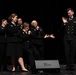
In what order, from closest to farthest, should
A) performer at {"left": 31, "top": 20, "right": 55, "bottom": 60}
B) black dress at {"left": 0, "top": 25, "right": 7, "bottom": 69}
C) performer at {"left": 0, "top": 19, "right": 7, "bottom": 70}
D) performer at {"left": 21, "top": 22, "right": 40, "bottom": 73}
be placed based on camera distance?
performer at {"left": 21, "top": 22, "right": 40, "bottom": 73} < performer at {"left": 0, "top": 19, "right": 7, "bottom": 70} < black dress at {"left": 0, "top": 25, "right": 7, "bottom": 69} < performer at {"left": 31, "top": 20, "right": 55, "bottom": 60}

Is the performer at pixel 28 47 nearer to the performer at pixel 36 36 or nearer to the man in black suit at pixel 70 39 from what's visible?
the performer at pixel 36 36

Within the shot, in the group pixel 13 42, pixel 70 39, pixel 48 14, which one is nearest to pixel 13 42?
pixel 13 42

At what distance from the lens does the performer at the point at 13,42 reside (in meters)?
12.2

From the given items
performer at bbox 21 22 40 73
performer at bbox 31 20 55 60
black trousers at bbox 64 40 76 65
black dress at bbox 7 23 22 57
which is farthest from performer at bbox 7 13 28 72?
black trousers at bbox 64 40 76 65

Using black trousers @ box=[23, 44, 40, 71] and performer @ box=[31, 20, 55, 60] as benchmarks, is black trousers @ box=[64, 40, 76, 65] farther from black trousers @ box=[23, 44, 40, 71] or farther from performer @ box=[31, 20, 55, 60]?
black trousers @ box=[23, 44, 40, 71]

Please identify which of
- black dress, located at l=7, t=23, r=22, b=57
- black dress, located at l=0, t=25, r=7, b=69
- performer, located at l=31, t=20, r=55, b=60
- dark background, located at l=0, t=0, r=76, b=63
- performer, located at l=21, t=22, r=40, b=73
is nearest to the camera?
black dress, located at l=7, t=23, r=22, b=57

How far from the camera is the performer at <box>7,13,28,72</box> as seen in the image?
1216 cm

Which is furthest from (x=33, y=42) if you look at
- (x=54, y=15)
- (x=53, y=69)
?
(x=54, y=15)

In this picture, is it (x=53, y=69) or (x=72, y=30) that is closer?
(x=53, y=69)

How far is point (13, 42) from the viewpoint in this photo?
12281 millimetres

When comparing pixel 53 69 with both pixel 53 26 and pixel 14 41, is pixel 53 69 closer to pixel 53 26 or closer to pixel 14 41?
pixel 14 41

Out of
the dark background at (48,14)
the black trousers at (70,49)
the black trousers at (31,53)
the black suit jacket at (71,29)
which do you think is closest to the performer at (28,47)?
the black trousers at (31,53)

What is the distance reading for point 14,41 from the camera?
1223 cm

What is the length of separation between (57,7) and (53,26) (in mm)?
732
